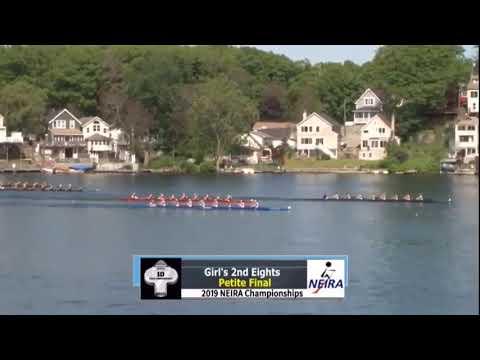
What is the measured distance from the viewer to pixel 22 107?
27.8m

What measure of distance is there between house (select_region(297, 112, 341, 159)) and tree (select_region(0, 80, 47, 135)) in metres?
6.59

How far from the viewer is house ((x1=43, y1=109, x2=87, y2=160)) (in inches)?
1093

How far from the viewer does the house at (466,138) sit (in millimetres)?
17600

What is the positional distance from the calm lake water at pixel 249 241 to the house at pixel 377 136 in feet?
2.63

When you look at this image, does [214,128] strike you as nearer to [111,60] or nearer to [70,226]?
[111,60]

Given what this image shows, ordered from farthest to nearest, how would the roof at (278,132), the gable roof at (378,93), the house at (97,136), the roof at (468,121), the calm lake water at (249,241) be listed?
the roof at (278,132), the house at (97,136), the gable roof at (378,93), the roof at (468,121), the calm lake water at (249,241)

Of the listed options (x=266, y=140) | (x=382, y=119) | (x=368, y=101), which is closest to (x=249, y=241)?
(x=382, y=119)

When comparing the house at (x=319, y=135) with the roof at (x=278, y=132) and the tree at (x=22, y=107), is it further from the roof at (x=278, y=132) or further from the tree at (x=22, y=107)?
the tree at (x=22, y=107)

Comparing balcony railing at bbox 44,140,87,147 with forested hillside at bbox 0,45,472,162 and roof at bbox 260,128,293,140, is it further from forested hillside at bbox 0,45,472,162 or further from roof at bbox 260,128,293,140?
roof at bbox 260,128,293,140

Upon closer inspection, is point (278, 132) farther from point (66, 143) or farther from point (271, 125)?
point (66, 143)

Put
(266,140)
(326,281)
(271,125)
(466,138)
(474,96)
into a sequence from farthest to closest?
(271,125)
(266,140)
(466,138)
(474,96)
(326,281)

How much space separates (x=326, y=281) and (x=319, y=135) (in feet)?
59.1
